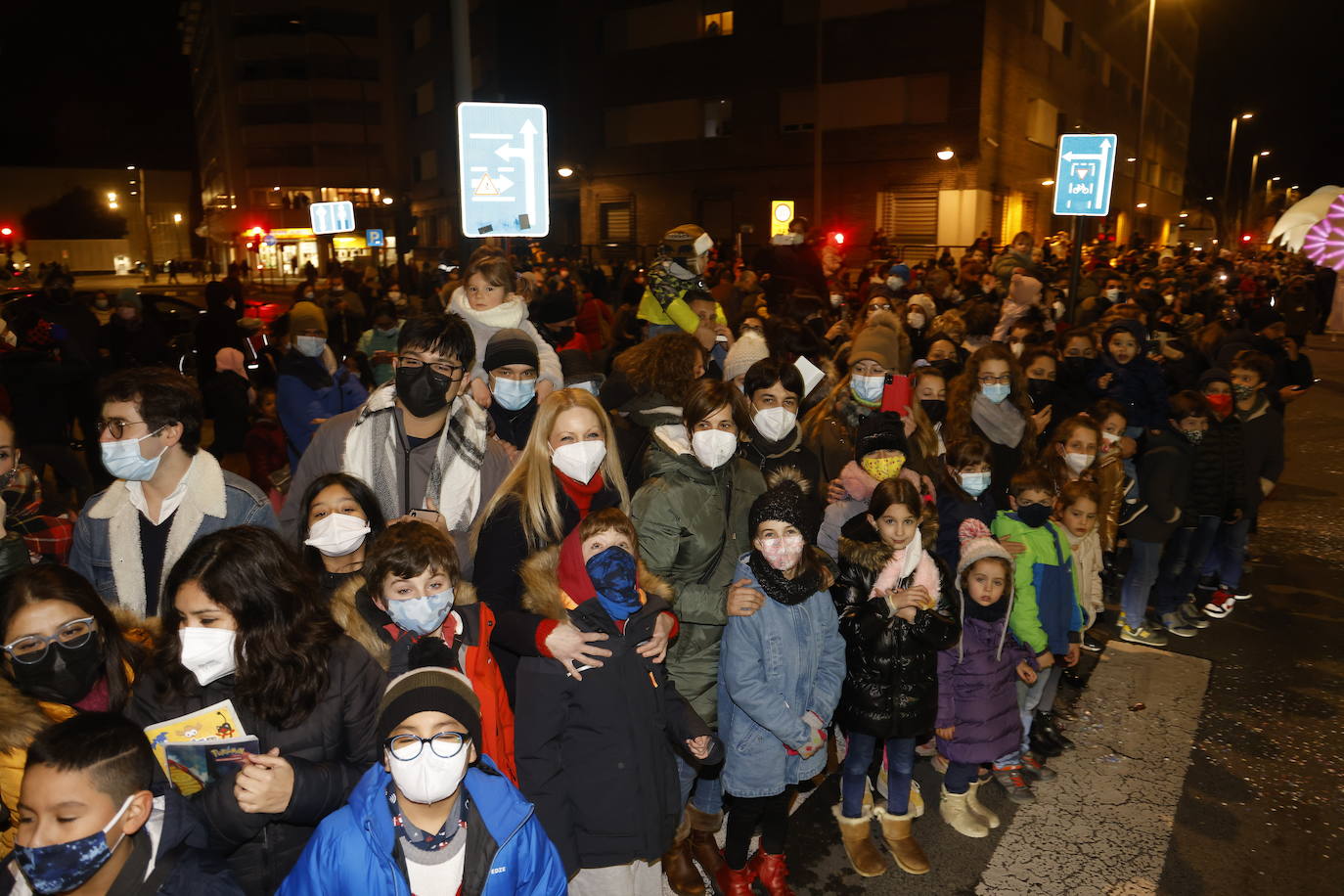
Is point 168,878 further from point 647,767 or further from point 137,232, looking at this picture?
point 137,232

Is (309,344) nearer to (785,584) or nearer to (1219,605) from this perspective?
(785,584)

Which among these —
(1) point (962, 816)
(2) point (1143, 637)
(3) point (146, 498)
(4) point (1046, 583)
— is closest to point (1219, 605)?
(2) point (1143, 637)

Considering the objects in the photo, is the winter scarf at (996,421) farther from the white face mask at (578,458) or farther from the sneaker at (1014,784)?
the white face mask at (578,458)

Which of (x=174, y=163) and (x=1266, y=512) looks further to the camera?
(x=174, y=163)

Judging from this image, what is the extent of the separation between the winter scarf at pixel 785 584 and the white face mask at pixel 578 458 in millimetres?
811

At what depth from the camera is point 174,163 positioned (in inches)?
4018

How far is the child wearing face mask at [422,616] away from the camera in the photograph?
304cm

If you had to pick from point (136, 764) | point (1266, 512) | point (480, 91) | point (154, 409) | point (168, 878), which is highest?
point (480, 91)

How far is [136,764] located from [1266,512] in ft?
36.2

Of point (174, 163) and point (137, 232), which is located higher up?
point (174, 163)

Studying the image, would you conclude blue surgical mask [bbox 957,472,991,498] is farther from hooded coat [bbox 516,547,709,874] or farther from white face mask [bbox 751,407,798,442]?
hooded coat [bbox 516,547,709,874]

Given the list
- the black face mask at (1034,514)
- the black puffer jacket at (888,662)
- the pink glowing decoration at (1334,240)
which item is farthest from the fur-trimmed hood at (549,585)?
the pink glowing decoration at (1334,240)

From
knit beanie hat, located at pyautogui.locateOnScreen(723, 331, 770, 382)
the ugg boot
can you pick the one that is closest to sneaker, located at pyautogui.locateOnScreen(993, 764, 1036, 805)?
the ugg boot

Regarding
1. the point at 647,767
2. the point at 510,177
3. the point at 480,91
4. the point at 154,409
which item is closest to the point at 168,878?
the point at 647,767
